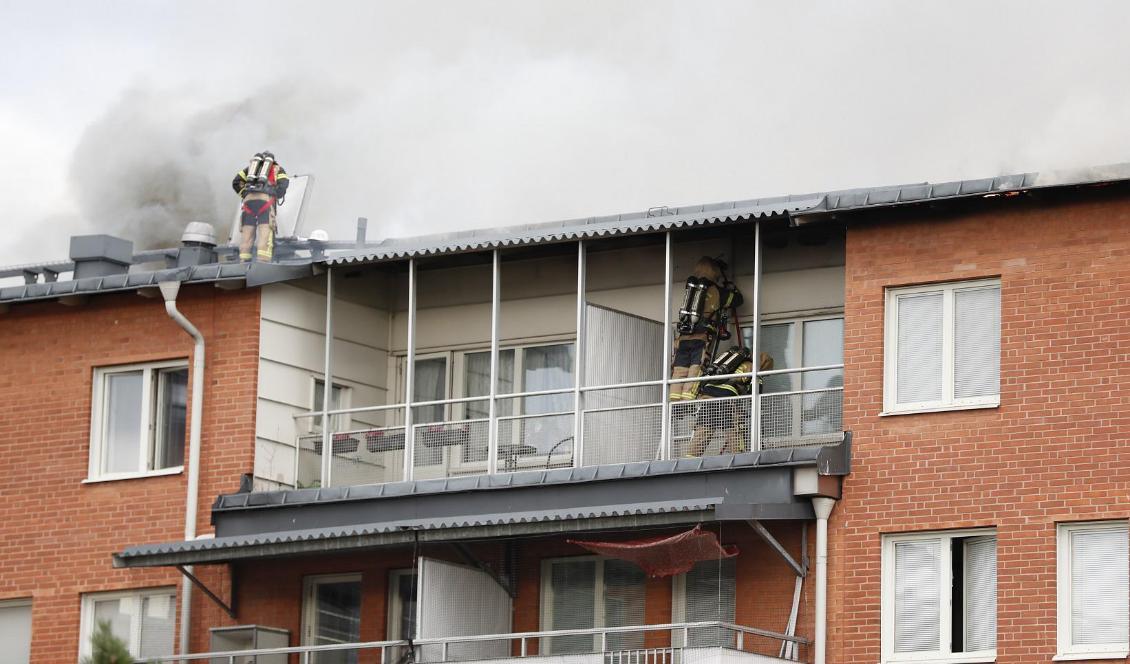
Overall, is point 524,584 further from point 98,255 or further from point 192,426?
point 98,255

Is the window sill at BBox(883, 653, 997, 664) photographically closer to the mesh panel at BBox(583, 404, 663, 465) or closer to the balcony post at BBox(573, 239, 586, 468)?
the mesh panel at BBox(583, 404, 663, 465)

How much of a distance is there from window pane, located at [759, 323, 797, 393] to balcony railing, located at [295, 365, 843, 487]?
0.11 ft

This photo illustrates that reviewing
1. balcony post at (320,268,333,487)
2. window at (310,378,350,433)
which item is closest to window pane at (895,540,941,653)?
balcony post at (320,268,333,487)

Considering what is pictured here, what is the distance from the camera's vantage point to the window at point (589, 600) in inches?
1055

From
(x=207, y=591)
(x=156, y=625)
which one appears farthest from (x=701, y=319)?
(x=156, y=625)

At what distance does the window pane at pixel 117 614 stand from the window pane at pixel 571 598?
17.2 feet

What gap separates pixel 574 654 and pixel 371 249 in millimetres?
5892

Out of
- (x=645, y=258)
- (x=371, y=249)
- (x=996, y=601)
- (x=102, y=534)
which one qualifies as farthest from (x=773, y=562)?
(x=102, y=534)

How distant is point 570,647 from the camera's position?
88.6 ft

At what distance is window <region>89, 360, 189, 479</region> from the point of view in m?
29.5

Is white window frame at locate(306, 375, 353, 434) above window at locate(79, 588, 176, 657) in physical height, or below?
above

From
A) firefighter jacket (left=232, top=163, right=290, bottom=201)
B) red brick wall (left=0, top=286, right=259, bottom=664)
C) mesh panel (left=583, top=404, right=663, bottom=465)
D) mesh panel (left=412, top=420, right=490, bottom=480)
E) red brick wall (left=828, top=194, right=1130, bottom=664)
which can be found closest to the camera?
red brick wall (left=828, top=194, right=1130, bottom=664)

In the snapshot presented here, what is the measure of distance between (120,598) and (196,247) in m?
4.45

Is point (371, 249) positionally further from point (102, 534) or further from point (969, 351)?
point (969, 351)
